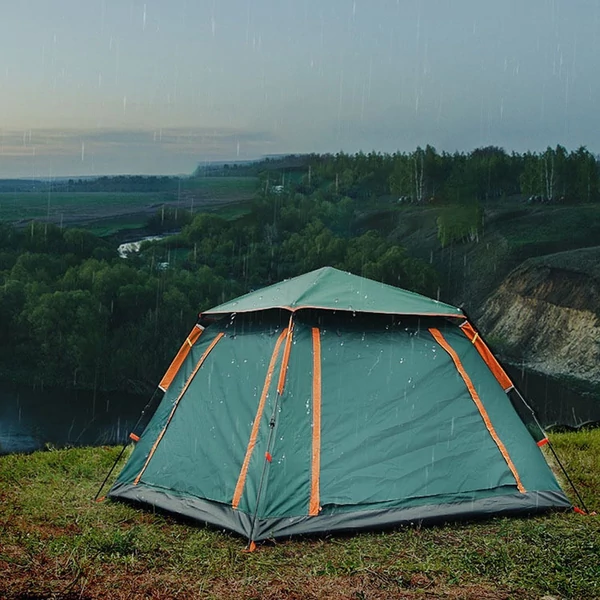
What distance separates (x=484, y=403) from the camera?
5.66m

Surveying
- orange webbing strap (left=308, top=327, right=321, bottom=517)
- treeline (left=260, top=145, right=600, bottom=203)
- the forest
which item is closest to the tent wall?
orange webbing strap (left=308, top=327, right=321, bottom=517)

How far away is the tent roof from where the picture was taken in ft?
18.5

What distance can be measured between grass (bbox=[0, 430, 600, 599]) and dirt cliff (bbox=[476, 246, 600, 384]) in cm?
2556

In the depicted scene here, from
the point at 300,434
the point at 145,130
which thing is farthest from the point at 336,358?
the point at 145,130

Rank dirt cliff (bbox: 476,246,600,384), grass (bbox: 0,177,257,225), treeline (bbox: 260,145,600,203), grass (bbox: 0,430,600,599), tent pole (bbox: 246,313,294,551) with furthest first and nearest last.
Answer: grass (bbox: 0,177,257,225) < treeline (bbox: 260,145,600,203) < dirt cliff (bbox: 476,246,600,384) < tent pole (bbox: 246,313,294,551) < grass (bbox: 0,430,600,599)

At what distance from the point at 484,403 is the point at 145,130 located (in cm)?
6181

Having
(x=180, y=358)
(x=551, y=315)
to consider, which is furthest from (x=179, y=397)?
(x=551, y=315)

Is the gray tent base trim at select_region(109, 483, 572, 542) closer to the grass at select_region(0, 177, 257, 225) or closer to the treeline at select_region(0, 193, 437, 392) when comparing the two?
the treeline at select_region(0, 193, 437, 392)

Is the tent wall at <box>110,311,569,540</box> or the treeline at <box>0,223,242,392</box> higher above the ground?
the tent wall at <box>110,311,569,540</box>

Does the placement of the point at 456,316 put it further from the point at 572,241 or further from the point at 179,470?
the point at 572,241

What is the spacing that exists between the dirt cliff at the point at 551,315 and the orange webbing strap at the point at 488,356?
81.3 ft

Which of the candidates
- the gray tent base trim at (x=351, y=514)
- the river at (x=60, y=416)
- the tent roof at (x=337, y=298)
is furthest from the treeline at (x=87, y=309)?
the gray tent base trim at (x=351, y=514)

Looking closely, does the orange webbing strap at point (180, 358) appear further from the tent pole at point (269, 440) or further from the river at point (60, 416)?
the river at point (60, 416)

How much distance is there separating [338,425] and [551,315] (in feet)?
92.3
